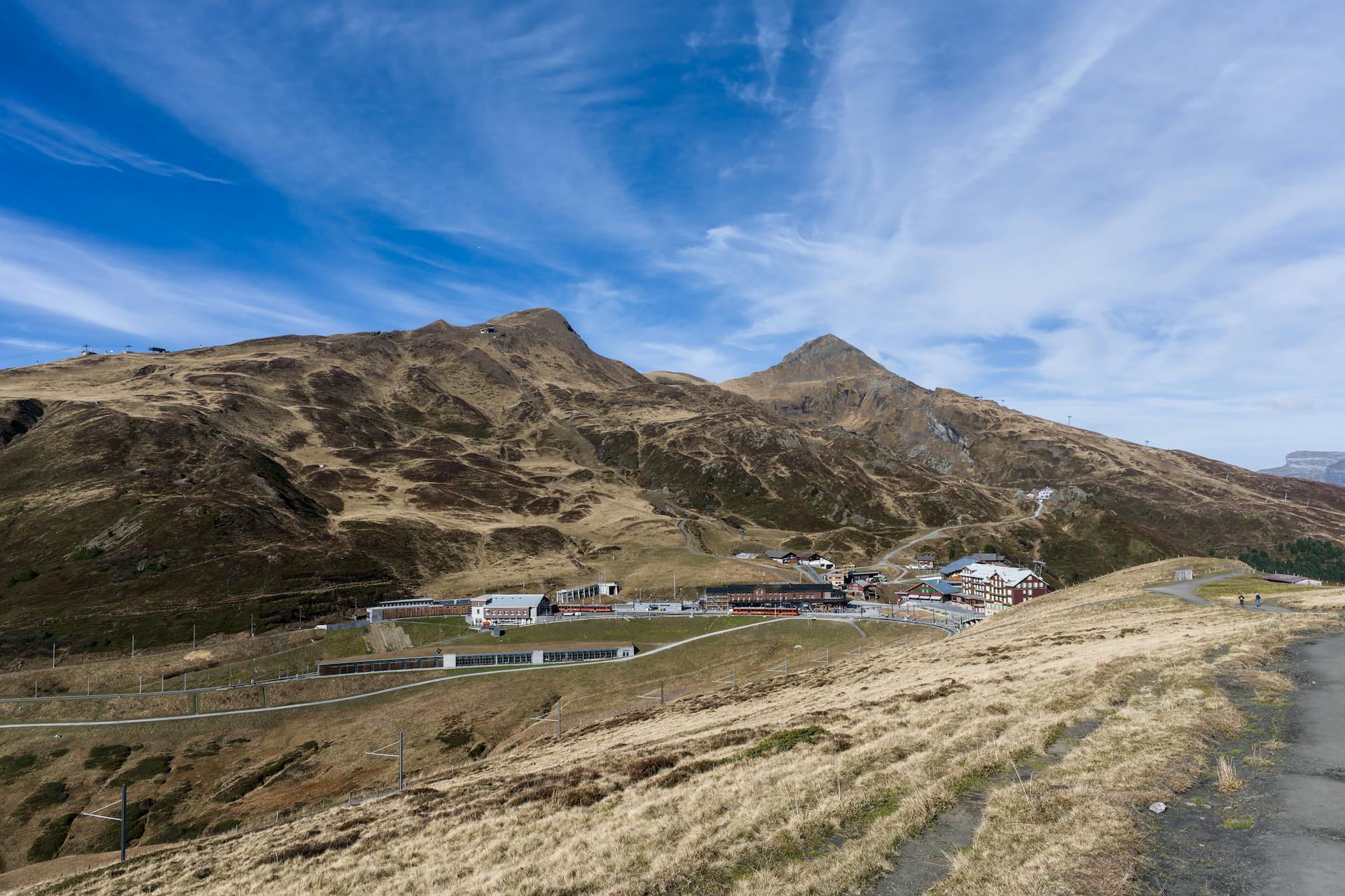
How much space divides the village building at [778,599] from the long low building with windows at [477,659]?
120ft

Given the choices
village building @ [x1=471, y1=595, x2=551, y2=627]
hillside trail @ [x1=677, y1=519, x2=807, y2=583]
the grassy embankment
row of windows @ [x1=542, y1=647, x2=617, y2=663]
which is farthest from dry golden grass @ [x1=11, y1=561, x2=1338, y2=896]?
hillside trail @ [x1=677, y1=519, x2=807, y2=583]

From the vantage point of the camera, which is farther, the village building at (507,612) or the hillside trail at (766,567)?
the hillside trail at (766,567)

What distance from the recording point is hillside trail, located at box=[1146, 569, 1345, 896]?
11.0 meters

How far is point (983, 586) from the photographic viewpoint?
149 m

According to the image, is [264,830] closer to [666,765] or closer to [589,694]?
[666,765]

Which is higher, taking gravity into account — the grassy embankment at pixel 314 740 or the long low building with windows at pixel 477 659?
the long low building with windows at pixel 477 659

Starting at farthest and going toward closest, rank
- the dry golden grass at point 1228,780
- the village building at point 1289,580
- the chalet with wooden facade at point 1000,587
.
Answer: the chalet with wooden facade at point 1000,587 → the village building at point 1289,580 → the dry golden grass at point 1228,780

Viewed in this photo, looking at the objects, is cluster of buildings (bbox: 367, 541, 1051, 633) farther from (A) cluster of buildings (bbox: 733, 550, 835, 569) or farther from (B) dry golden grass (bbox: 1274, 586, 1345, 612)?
(B) dry golden grass (bbox: 1274, 586, 1345, 612)

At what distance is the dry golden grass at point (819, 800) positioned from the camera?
13727 millimetres

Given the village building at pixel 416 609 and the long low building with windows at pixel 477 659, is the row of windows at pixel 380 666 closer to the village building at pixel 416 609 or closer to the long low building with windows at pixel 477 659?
the long low building with windows at pixel 477 659

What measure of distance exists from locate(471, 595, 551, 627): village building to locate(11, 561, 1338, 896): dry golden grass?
305 ft

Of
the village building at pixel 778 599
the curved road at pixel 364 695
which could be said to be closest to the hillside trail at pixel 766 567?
the village building at pixel 778 599

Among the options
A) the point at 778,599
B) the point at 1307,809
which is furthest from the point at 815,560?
the point at 1307,809

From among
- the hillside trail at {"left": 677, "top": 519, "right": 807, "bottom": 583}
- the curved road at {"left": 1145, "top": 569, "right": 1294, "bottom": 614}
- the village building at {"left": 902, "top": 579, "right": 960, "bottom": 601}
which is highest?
the curved road at {"left": 1145, "top": 569, "right": 1294, "bottom": 614}
